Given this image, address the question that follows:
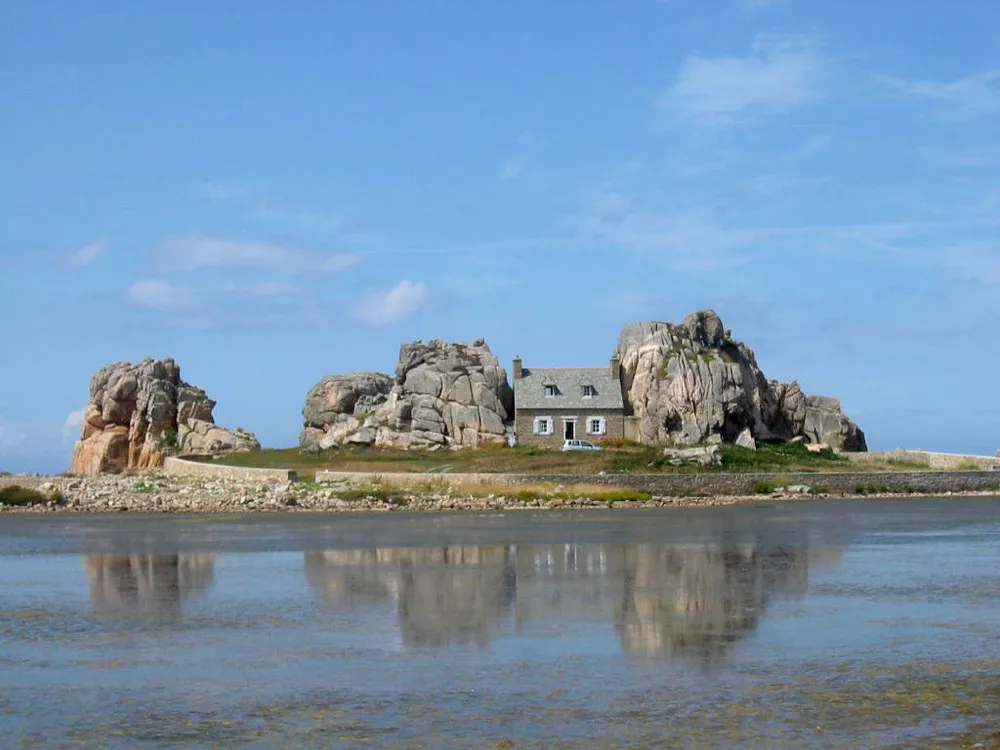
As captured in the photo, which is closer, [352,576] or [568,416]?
[352,576]

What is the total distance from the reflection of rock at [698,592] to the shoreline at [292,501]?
17970 mm

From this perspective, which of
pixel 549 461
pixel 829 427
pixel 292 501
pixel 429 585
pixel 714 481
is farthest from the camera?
pixel 829 427

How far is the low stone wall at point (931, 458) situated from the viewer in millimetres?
65375

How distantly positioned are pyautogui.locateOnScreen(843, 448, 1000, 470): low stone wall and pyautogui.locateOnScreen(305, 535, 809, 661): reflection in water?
32.0 m

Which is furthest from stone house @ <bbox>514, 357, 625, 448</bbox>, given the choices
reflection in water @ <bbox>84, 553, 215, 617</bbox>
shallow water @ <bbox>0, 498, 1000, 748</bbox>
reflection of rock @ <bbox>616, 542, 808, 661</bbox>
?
reflection in water @ <bbox>84, 553, 215, 617</bbox>

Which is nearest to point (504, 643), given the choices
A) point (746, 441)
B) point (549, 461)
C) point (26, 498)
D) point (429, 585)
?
point (429, 585)

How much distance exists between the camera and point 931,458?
67.6 meters

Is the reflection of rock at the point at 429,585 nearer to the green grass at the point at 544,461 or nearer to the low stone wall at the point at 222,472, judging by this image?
the green grass at the point at 544,461

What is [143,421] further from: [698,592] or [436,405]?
[698,592]

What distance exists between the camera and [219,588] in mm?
27672

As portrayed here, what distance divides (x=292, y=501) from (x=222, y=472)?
11.6 meters

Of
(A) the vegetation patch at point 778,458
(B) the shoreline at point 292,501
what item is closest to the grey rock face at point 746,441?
(A) the vegetation patch at point 778,458

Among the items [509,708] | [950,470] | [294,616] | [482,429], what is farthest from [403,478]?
[509,708]

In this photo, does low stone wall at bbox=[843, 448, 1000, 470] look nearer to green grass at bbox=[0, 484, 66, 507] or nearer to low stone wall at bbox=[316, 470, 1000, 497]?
low stone wall at bbox=[316, 470, 1000, 497]
